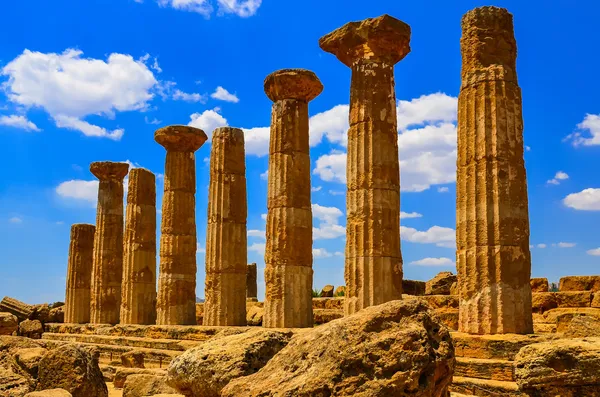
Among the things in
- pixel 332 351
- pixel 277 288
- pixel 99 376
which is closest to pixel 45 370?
pixel 99 376

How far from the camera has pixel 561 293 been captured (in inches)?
653

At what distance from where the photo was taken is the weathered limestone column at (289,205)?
1777 centimetres

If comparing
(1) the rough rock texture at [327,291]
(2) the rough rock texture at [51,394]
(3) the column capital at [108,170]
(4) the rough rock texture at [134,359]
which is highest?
(3) the column capital at [108,170]

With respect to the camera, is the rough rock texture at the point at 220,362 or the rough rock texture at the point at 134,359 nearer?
the rough rock texture at the point at 220,362

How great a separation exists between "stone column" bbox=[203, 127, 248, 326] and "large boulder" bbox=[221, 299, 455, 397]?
14.4 meters

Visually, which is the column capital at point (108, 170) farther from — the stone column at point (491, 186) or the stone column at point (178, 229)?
the stone column at point (491, 186)

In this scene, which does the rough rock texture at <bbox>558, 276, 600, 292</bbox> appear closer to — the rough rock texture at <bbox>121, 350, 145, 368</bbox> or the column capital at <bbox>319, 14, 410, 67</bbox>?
the column capital at <bbox>319, 14, 410, 67</bbox>

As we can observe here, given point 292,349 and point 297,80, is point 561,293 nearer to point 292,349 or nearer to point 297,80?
point 297,80

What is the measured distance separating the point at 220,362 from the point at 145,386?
3596 mm

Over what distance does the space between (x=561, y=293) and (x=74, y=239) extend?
22.2 m

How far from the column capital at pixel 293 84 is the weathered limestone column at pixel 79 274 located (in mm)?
16110

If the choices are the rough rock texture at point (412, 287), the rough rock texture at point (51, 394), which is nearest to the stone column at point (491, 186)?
the rough rock texture at point (51, 394)

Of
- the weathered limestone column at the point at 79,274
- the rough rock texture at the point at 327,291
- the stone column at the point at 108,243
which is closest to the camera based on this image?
the stone column at the point at 108,243

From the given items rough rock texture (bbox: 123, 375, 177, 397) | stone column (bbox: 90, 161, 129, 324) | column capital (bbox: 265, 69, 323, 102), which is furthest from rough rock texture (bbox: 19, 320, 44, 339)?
rough rock texture (bbox: 123, 375, 177, 397)
